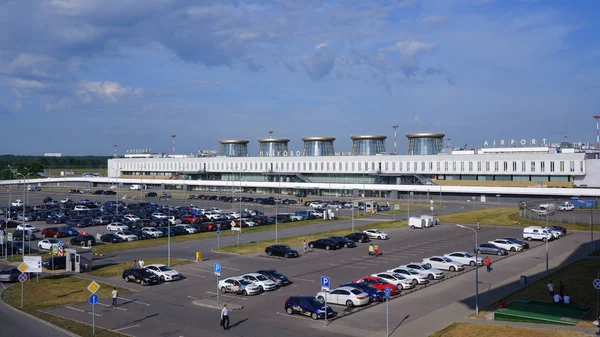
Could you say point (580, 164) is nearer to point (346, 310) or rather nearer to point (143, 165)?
point (346, 310)

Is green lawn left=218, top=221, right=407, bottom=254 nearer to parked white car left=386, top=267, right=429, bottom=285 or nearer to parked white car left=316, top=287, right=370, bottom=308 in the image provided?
parked white car left=386, top=267, right=429, bottom=285

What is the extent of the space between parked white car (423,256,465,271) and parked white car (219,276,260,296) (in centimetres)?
1533

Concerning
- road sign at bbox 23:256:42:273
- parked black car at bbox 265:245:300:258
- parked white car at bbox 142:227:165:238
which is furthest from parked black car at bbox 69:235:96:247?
road sign at bbox 23:256:42:273

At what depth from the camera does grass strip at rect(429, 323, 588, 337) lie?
81.8 feet

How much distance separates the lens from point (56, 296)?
35.0 metres

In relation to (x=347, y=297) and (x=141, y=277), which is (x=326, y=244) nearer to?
(x=141, y=277)

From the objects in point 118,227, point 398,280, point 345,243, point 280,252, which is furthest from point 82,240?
point 398,280

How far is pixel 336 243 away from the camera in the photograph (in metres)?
53.2

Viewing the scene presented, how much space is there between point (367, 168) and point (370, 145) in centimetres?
2127

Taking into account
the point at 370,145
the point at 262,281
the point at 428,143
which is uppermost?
the point at 428,143

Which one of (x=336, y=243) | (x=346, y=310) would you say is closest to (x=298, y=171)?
(x=336, y=243)

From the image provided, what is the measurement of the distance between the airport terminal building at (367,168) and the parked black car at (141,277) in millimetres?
83108

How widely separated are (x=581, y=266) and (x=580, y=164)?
214ft

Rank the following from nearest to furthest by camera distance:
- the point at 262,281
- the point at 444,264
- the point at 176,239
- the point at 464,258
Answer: the point at 262,281, the point at 444,264, the point at 464,258, the point at 176,239
